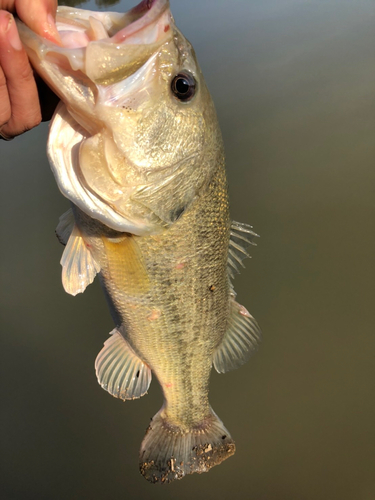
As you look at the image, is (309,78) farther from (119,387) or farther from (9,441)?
(9,441)

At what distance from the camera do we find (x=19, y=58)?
94 cm

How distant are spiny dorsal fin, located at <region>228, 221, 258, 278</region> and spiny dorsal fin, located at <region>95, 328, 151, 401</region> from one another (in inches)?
24.4

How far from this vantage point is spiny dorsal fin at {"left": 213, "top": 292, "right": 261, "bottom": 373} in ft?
6.11

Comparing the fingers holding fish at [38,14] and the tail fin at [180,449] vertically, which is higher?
the fingers holding fish at [38,14]

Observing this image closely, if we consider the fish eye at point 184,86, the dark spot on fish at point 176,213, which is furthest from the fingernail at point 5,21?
the dark spot on fish at point 176,213

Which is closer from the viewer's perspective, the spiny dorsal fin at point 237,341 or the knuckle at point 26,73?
the knuckle at point 26,73

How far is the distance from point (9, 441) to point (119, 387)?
1.59 m

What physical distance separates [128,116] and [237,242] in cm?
81

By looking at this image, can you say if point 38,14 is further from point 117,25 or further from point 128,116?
point 128,116

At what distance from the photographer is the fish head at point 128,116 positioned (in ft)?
3.26

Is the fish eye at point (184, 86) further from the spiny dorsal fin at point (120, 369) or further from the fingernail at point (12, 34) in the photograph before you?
the spiny dorsal fin at point (120, 369)

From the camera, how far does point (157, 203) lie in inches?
48.7

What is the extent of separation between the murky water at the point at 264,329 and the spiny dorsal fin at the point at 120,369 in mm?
1118

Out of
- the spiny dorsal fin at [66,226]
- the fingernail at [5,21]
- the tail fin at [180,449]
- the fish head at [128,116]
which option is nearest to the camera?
the fingernail at [5,21]
